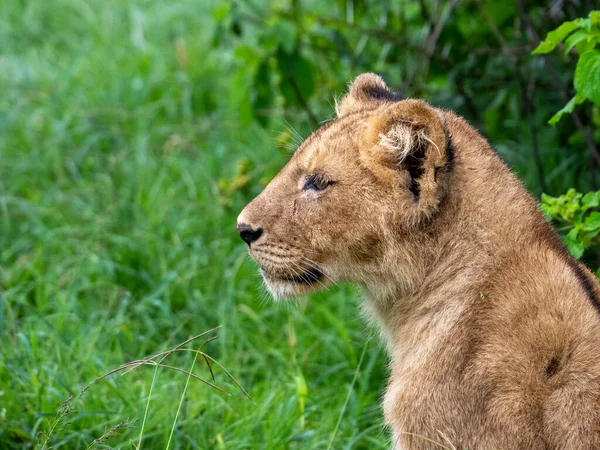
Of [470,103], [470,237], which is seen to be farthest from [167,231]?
[470,237]

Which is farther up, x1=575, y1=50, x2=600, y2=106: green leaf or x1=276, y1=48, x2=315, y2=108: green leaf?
x1=276, y1=48, x2=315, y2=108: green leaf

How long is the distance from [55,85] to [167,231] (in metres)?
2.40

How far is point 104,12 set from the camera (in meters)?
9.72

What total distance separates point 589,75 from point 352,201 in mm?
1065

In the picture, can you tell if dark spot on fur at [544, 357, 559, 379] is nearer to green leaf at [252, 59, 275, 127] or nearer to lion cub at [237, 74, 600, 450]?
lion cub at [237, 74, 600, 450]

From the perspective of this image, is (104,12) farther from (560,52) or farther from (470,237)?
(470,237)

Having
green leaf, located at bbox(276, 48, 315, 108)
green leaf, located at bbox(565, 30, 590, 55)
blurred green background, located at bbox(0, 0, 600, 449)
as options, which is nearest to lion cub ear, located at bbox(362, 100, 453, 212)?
green leaf, located at bbox(565, 30, 590, 55)

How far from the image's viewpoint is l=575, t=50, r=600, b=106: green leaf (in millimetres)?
3826

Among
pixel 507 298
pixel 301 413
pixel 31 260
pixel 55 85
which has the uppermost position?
pixel 55 85

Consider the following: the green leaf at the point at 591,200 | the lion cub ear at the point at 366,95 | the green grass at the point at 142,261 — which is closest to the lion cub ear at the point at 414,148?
the lion cub ear at the point at 366,95

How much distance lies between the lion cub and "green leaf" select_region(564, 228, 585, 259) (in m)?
0.26

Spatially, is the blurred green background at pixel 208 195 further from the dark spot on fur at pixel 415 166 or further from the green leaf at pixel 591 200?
the green leaf at pixel 591 200

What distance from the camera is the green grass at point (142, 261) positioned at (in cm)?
460

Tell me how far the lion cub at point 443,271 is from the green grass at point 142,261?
2.43 ft
